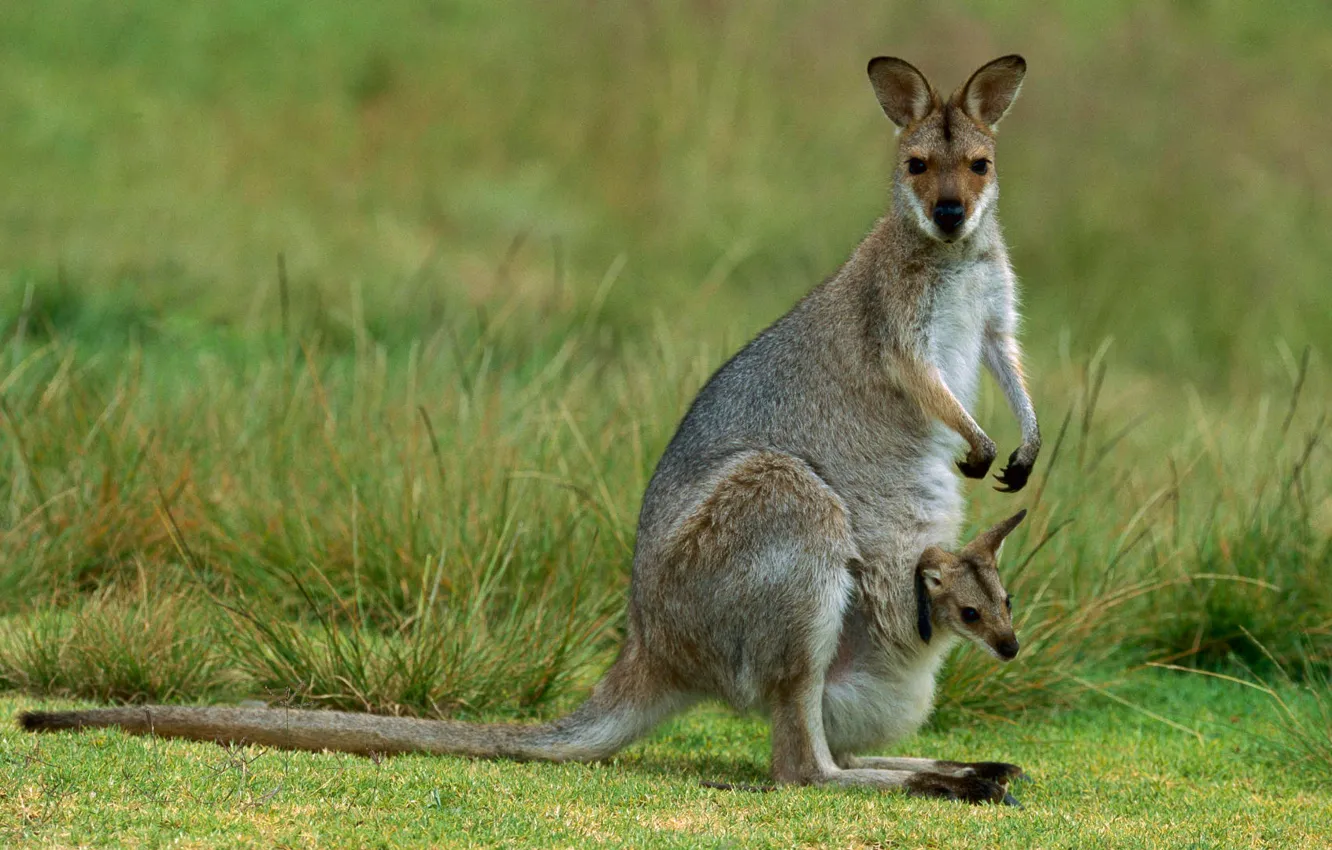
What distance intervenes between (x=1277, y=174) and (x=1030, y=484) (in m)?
10.5

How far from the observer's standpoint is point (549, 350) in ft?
38.4

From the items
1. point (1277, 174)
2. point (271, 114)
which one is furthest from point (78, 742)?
point (1277, 174)

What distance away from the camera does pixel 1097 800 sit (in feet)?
16.8

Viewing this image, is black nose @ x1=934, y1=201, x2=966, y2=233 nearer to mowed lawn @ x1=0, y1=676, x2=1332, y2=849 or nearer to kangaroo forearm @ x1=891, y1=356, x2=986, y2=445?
kangaroo forearm @ x1=891, y1=356, x2=986, y2=445

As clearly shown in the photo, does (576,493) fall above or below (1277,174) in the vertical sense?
below

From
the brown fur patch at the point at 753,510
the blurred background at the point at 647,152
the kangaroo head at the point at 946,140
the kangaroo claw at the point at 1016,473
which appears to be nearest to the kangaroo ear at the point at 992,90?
the kangaroo head at the point at 946,140

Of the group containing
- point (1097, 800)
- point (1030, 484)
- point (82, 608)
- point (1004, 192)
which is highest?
point (1004, 192)

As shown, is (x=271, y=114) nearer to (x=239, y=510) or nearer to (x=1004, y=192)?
(x=1004, y=192)

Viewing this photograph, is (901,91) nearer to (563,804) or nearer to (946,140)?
(946,140)

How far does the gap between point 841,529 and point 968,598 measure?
47 centimetres

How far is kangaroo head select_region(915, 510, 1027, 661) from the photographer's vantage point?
519 centimetres

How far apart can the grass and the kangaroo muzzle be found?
1743 millimetres

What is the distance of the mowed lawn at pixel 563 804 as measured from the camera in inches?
161

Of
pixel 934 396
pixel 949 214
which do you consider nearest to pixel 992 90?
pixel 949 214
